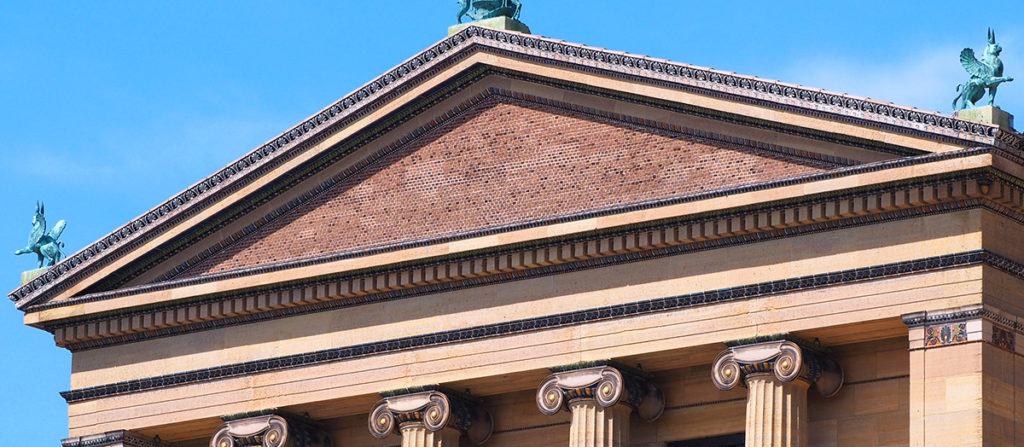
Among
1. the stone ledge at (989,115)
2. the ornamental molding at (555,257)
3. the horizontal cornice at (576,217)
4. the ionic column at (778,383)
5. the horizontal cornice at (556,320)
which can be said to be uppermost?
the stone ledge at (989,115)

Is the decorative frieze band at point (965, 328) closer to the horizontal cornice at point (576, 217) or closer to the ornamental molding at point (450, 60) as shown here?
the horizontal cornice at point (576, 217)

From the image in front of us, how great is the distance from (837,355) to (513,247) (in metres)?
5.43

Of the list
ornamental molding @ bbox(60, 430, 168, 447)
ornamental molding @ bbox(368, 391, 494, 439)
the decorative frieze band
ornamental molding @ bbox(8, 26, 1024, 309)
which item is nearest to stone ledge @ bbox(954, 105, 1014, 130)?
ornamental molding @ bbox(8, 26, 1024, 309)

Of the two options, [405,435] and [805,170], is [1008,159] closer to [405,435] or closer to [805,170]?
[805,170]

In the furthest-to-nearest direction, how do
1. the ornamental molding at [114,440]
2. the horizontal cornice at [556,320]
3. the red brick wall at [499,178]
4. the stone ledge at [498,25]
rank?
the ornamental molding at [114,440], the stone ledge at [498,25], the red brick wall at [499,178], the horizontal cornice at [556,320]

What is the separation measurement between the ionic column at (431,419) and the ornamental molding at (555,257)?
5.67 ft

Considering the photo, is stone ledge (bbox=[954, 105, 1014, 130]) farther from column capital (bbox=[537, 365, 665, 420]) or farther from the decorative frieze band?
column capital (bbox=[537, 365, 665, 420])

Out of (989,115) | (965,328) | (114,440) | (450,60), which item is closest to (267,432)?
(114,440)

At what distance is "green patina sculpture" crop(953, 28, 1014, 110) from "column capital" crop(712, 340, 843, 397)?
14.1 feet

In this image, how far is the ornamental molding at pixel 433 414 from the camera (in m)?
42.0

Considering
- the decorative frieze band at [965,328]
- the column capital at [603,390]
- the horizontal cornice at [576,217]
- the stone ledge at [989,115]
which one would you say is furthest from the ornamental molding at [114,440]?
the stone ledge at [989,115]

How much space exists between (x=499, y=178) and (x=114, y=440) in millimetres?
8224

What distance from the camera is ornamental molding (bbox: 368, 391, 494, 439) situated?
4197 cm

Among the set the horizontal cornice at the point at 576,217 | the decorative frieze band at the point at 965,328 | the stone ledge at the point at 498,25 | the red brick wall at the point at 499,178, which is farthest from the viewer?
the stone ledge at the point at 498,25
